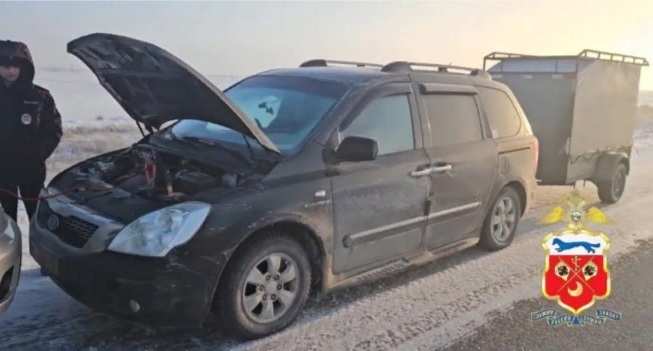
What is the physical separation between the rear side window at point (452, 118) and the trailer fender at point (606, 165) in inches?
146

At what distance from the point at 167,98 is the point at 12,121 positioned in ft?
4.94

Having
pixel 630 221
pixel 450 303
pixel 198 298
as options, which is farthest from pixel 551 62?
pixel 198 298

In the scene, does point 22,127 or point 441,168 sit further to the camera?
point 441,168

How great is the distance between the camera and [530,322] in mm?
4348

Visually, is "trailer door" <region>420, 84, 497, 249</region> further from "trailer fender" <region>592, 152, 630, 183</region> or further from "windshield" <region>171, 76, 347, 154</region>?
"trailer fender" <region>592, 152, 630, 183</region>

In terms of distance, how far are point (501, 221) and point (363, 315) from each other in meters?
2.40

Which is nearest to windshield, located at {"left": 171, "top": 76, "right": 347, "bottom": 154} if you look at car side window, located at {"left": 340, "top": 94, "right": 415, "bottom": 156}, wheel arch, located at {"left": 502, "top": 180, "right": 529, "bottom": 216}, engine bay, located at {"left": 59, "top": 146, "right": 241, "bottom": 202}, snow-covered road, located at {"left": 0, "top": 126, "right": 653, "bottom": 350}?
car side window, located at {"left": 340, "top": 94, "right": 415, "bottom": 156}

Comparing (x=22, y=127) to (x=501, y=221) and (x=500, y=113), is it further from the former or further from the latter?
(x=501, y=221)

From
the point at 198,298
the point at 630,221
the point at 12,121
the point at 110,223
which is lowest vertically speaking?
the point at 630,221

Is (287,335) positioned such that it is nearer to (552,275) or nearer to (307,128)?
(307,128)

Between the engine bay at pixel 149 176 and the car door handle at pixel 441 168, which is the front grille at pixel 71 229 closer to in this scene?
the engine bay at pixel 149 176

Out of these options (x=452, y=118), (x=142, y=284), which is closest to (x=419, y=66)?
(x=452, y=118)

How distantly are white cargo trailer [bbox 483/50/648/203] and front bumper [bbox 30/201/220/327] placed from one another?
5933 mm

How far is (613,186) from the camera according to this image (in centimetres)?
859
